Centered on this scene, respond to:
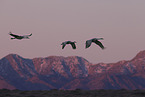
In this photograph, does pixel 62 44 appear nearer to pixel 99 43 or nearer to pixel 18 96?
pixel 99 43

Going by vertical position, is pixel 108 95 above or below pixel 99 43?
below

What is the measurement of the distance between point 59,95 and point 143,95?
14.7 m

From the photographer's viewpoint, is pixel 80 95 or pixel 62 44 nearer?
pixel 62 44

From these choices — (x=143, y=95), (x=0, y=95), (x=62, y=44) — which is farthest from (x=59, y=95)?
(x=62, y=44)

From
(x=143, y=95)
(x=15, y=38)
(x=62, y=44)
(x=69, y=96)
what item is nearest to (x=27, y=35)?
(x=15, y=38)

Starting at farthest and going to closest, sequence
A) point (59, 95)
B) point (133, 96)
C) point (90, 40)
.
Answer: point (59, 95) < point (133, 96) < point (90, 40)

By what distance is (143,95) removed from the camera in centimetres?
5247

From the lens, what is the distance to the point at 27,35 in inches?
631

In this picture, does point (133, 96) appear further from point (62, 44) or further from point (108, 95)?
point (62, 44)

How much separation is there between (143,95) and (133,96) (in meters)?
Answer: 3.11

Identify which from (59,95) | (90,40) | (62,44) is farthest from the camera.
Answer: (59,95)

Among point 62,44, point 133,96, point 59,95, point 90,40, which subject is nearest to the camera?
point 90,40

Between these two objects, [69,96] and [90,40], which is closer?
[90,40]

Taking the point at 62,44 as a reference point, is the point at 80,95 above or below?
below
